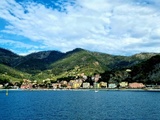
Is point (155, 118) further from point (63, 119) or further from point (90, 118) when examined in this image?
point (63, 119)

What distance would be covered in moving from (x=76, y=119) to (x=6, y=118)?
2308 centimetres

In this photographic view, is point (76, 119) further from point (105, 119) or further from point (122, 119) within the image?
point (122, 119)

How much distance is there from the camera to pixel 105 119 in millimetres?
79625

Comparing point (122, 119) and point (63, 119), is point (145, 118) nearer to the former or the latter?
point (122, 119)

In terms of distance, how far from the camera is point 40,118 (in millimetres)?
81750

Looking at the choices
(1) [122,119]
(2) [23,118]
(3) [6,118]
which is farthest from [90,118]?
(3) [6,118]

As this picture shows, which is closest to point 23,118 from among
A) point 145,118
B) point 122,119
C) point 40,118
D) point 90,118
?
point 40,118

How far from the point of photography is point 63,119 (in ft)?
261

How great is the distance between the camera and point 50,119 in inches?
3130

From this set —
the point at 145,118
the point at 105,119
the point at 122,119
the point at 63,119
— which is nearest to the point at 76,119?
the point at 63,119

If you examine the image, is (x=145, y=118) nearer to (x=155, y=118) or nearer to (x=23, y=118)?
(x=155, y=118)

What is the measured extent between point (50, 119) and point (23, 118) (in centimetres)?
922

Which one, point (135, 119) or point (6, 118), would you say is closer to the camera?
point (135, 119)

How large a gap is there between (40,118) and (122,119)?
25.4 metres
